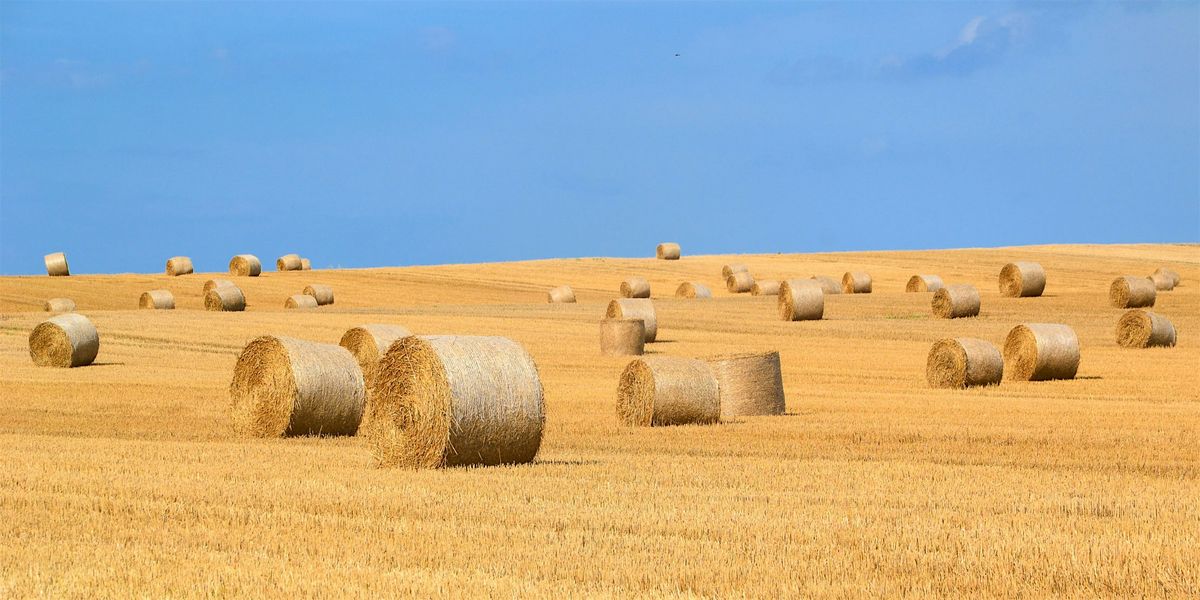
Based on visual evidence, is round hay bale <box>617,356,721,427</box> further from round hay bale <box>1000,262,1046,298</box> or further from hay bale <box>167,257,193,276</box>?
hay bale <box>167,257,193,276</box>

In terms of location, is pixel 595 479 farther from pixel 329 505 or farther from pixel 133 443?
pixel 133 443

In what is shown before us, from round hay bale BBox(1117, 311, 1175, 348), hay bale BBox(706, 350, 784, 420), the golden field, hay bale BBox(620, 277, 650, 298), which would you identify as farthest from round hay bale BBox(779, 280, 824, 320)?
hay bale BBox(706, 350, 784, 420)

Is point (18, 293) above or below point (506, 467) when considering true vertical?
above

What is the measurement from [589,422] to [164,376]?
9.56 meters

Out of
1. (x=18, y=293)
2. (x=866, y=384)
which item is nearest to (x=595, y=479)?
(x=866, y=384)

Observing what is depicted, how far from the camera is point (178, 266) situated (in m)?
56.1

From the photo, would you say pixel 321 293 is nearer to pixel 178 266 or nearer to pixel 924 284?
pixel 178 266

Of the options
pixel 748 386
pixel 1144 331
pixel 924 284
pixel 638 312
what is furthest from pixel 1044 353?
pixel 924 284

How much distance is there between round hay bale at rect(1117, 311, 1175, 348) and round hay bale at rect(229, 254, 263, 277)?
34641mm

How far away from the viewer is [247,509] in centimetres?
945

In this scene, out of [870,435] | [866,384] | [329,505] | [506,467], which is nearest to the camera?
[329,505]

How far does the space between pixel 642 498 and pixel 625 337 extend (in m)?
18.3

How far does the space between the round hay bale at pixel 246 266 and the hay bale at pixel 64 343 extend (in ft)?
94.4

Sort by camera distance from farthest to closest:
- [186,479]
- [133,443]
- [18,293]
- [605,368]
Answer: [18,293] → [605,368] → [133,443] → [186,479]
